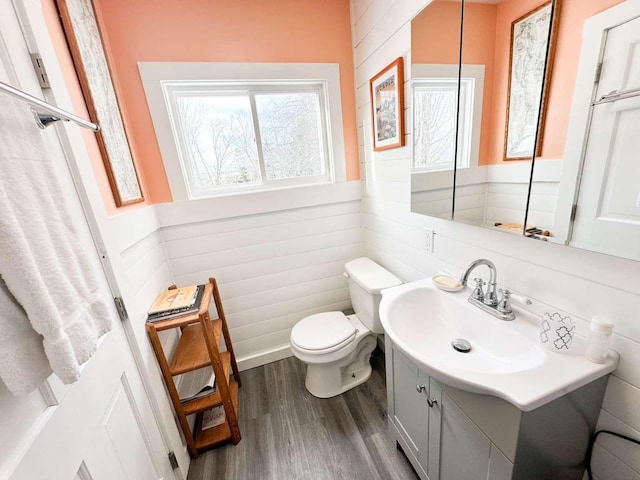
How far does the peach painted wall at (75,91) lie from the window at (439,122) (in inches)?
54.9

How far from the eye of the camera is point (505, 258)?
94 cm

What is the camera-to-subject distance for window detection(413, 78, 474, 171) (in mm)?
1029

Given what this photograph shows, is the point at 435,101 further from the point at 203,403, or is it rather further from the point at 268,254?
the point at 203,403

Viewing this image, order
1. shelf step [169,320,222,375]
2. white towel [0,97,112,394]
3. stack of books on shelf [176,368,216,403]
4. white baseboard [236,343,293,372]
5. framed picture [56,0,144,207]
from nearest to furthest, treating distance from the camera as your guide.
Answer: white towel [0,97,112,394], framed picture [56,0,144,207], shelf step [169,320,222,375], stack of books on shelf [176,368,216,403], white baseboard [236,343,293,372]

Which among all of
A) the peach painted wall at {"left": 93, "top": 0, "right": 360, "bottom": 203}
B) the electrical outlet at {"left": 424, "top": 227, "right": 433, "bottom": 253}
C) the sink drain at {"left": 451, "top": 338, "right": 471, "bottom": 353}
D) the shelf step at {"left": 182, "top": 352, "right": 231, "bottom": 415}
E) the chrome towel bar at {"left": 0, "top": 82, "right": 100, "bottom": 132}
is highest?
the peach painted wall at {"left": 93, "top": 0, "right": 360, "bottom": 203}

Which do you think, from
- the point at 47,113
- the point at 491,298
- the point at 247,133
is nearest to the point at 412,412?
the point at 491,298

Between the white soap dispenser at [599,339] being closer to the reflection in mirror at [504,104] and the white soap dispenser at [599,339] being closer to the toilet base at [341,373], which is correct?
the reflection in mirror at [504,104]

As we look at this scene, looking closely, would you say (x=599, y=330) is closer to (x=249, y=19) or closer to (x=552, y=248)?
(x=552, y=248)

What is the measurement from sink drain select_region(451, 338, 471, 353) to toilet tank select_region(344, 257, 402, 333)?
1.73ft

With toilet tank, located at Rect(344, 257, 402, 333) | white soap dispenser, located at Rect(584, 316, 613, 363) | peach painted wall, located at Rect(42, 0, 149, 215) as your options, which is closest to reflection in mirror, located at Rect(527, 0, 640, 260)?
white soap dispenser, located at Rect(584, 316, 613, 363)

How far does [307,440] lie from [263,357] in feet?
2.33

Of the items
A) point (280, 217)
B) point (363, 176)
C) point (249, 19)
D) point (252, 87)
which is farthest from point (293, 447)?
point (249, 19)

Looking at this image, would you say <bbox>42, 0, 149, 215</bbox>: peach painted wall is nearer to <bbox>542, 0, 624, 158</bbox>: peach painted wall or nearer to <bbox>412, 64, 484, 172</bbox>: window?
<bbox>412, 64, 484, 172</bbox>: window

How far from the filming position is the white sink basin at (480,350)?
2.04 feet
